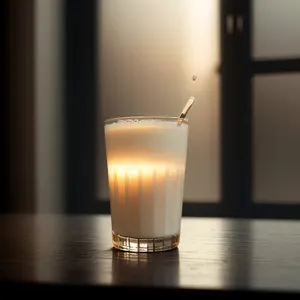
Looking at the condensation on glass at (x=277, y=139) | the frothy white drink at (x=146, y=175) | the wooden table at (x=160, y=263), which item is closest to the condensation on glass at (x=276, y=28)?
the condensation on glass at (x=277, y=139)

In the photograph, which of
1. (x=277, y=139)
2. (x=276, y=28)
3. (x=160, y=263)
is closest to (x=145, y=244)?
(x=160, y=263)

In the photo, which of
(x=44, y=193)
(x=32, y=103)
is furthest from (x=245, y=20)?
(x=44, y=193)

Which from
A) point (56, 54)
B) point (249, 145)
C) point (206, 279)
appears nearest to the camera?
point (206, 279)

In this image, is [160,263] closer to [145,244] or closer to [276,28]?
[145,244]

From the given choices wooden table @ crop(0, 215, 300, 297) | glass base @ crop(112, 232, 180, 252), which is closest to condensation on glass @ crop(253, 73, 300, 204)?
wooden table @ crop(0, 215, 300, 297)

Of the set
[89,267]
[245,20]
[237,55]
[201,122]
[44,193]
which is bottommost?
[44,193]

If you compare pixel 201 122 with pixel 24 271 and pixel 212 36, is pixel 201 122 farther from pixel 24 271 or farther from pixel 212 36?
pixel 24 271

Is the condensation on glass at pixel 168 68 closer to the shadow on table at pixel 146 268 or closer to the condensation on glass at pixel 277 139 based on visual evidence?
the condensation on glass at pixel 277 139
